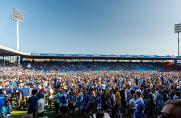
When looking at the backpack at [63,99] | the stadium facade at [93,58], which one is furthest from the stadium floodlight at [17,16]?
the backpack at [63,99]

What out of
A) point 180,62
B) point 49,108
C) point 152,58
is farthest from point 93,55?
point 49,108

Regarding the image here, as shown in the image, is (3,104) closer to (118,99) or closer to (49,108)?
(118,99)

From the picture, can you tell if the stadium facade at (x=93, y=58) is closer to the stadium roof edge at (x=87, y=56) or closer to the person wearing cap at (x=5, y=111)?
Result: the stadium roof edge at (x=87, y=56)

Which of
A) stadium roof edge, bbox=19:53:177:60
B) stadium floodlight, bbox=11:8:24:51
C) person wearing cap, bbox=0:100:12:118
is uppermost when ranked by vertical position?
stadium floodlight, bbox=11:8:24:51

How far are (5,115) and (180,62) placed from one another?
3371 inches

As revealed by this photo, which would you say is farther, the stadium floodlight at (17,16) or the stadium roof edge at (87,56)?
the stadium roof edge at (87,56)

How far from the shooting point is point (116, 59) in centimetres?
9569

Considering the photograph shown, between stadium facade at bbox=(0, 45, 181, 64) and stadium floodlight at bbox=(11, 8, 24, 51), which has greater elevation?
stadium floodlight at bbox=(11, 8, 24, 51)

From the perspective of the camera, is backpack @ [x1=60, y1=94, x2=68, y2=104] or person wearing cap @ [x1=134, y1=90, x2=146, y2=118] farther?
backpack @ [x1=60, y1=94, x2=68, y2=104]

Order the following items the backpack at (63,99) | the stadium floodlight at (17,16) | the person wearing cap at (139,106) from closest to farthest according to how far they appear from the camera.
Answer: the person wearing cap at (139,106), the backpack at (63,99), the stadium floodlight at (17,16)

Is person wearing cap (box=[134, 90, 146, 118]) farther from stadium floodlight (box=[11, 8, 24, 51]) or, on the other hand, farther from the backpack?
stadium floodlight (box=[11, 8, 24, 51])

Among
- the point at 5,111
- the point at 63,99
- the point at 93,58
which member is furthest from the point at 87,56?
the point at 5,111

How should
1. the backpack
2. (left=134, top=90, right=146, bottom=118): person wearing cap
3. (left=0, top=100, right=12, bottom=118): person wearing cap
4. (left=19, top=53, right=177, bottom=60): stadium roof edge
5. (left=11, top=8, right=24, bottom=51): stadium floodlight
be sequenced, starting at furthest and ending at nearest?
(left=19, top=53, right=177, bottom=60): stadium roof edge → (left=11, top=8, right=24, bottom=51): stadium floodlight → the backpack → (left=0, top=100, right=12, bottom=118): person wearing cap → (left=134, top=90, right=146, bottom=118): person wearing cap

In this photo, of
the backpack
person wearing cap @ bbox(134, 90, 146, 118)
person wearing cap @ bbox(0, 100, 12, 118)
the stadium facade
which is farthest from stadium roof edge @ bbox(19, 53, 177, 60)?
person wearing cap @ bbox(134, 90, 146, 118)
